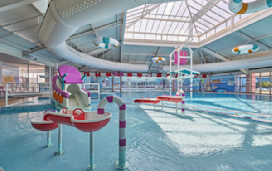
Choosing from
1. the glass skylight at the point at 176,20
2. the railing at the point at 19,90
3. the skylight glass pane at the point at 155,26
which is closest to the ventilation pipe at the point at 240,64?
the glass skylight at the point at 176,20

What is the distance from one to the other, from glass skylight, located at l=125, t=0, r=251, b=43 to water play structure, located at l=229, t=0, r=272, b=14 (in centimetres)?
553

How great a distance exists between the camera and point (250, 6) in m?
4.44

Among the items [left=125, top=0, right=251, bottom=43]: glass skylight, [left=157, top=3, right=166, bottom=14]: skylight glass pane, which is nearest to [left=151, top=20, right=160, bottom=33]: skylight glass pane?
[left=125, top=0, right=251, bottom=43]: glass skylight

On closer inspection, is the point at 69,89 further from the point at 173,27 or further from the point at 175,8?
the point at 173,27

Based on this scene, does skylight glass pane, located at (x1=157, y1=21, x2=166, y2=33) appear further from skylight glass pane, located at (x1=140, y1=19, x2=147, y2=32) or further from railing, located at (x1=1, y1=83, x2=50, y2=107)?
railing, located at (x1=1, y1=83, x2=50, y2=107)

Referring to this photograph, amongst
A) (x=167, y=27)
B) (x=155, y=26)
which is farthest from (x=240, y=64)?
(x=155, y=26)

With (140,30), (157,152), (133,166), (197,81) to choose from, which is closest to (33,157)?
(133,166)

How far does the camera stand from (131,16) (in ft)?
34.4

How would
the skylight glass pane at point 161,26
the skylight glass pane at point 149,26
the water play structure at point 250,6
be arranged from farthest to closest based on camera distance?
1. the skylight glass pane at point 161,26
2. the skylight glass pane at point 149,26
3. the water play structure at point 250,6

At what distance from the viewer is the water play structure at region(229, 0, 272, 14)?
4.12 meters

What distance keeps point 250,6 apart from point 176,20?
27.7 ft

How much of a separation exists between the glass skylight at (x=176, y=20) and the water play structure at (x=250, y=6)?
18.1 ft

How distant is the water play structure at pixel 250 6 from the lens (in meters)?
4.12

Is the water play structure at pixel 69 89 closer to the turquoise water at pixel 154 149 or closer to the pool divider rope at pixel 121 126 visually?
the turquoise water at pixel 154 149
